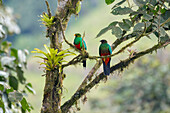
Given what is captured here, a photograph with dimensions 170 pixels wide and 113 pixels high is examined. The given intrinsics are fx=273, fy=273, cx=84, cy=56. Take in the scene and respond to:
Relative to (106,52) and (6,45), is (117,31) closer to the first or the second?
(106,52)

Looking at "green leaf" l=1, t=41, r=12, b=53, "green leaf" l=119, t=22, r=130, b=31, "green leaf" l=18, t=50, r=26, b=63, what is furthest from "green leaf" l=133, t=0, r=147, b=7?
"green leaf" l=1, t=41, r=12, b=53

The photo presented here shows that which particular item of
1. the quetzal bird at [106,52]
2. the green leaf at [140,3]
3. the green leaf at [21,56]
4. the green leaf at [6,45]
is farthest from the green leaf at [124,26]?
the green leaf at [6,45]

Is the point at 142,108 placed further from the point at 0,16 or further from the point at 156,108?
the point at 0,16

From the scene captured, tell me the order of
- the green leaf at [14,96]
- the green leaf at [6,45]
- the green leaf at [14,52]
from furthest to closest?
the green leaf at [6,45]
the green leaf at [14,52]
the green leaf at [14,96]

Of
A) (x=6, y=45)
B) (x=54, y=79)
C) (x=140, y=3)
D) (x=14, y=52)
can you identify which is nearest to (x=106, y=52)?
(x=54, y=79)

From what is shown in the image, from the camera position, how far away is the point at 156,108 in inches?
456

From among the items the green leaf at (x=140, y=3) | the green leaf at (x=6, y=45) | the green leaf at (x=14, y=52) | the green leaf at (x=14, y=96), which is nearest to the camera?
the green leaf at (x=140, y=3)

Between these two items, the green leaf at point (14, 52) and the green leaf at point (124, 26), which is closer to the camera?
the green leaf at point (124, 26)

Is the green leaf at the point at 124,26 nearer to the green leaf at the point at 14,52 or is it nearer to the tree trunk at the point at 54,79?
the tree trunk at the point at 54,79

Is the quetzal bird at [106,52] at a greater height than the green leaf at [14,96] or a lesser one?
greater

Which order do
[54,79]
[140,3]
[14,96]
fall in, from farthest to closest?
[54,79] < [14,96] < [140,3]

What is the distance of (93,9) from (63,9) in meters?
54.5

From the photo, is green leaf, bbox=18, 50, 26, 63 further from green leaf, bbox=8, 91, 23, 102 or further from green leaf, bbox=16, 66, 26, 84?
green leaf, bbox=8, 91, 23, 102

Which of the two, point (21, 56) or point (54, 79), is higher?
point (21, 56)
